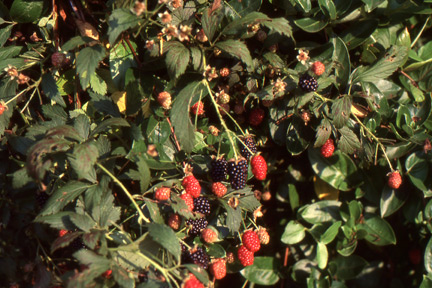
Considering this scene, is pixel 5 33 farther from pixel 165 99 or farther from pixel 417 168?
pixel 417 168

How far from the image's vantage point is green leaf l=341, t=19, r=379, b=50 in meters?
1.80

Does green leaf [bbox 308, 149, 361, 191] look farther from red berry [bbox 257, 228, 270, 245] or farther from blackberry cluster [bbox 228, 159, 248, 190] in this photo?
blackberry cluster [bbox 228, 159, 248, 190]

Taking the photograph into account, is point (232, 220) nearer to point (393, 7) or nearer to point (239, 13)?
point (239, 13)

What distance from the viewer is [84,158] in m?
1.27

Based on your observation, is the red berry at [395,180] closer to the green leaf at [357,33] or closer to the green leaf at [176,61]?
the green leaf at [357,33]

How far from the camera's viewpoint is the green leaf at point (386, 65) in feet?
5.79

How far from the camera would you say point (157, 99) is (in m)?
1.61

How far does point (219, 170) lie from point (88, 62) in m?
0.54

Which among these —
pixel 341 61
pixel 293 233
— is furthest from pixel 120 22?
pixel 293 233

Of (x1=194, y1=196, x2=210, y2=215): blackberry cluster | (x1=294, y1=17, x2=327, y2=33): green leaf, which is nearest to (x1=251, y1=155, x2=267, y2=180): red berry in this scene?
(x1=194, y1=196, x2=210, y2=215): blackberry cluster

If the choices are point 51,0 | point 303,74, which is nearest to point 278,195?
point 303,74

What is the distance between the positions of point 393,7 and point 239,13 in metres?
0.68

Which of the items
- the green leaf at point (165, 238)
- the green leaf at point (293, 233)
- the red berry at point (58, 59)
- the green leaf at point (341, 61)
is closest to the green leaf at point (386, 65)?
the green leaf at point (341, 61)

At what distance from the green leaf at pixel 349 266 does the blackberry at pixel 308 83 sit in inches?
34.0
